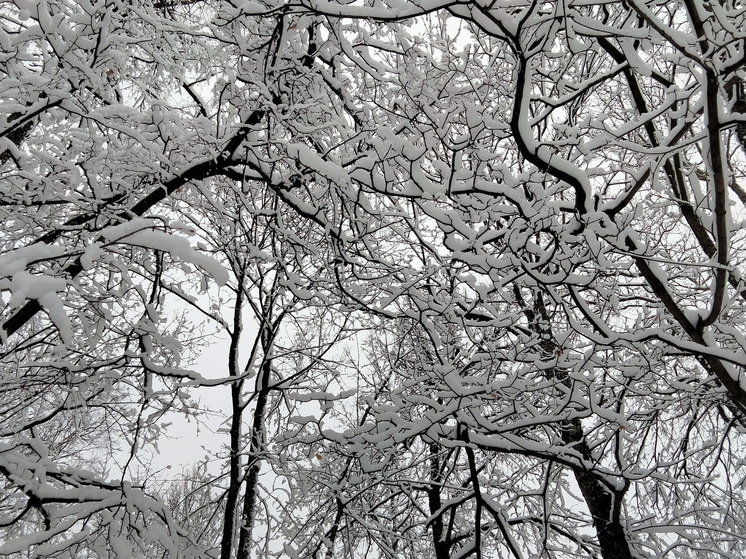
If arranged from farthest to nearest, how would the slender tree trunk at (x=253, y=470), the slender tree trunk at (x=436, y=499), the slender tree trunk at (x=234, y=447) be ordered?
1. the slender tree trunk at (x=436, y=499)
2. the slender tree trunk at (x=253, y=470)
3. the slender tree trunk at (x=234, y=447)

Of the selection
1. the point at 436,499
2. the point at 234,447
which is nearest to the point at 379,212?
the point at 234,447

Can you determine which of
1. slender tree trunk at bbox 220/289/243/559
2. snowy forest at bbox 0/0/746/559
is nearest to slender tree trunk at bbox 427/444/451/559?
snowy forest at bbox 0/0/746/559

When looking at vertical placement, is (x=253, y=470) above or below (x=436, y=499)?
below

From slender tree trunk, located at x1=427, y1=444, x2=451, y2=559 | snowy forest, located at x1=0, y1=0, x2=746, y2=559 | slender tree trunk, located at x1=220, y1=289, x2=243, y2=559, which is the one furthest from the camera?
slender tree trunk, located at x1=427, y1=444, x2=451, y2=559

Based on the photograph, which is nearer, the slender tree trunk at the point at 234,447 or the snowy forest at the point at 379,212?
the snowy forest at the point at 379,212

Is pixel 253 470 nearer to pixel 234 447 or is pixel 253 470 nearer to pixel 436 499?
pixel 234 447

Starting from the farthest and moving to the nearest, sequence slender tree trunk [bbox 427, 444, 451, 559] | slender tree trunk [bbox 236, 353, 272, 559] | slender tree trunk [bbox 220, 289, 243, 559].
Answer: slender tree trunk [bbox 427, 444, 451, 559]
slender tree trunk [bbox 236, 353, 272, 559]
slender tree trunk [bbox 220, 289, 243, 559]

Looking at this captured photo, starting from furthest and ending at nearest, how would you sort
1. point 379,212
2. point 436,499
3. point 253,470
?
point 436,499
point 253,470
point 379,212

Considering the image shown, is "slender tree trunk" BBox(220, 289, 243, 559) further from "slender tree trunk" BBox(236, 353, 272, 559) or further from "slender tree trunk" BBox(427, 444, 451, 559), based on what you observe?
"slender tree trunk" BBox(427, 444, 451, 559)

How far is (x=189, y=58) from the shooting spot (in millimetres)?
4363

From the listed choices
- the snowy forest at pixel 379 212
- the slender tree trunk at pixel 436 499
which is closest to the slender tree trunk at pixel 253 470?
the snowy forest at pixel 379 212

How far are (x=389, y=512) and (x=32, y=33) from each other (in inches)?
277

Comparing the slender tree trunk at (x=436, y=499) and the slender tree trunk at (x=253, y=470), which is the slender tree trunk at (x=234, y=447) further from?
the slender tree trunk at (x=436, y=499)

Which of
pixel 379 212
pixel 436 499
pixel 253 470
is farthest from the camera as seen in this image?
pixel 436 499
